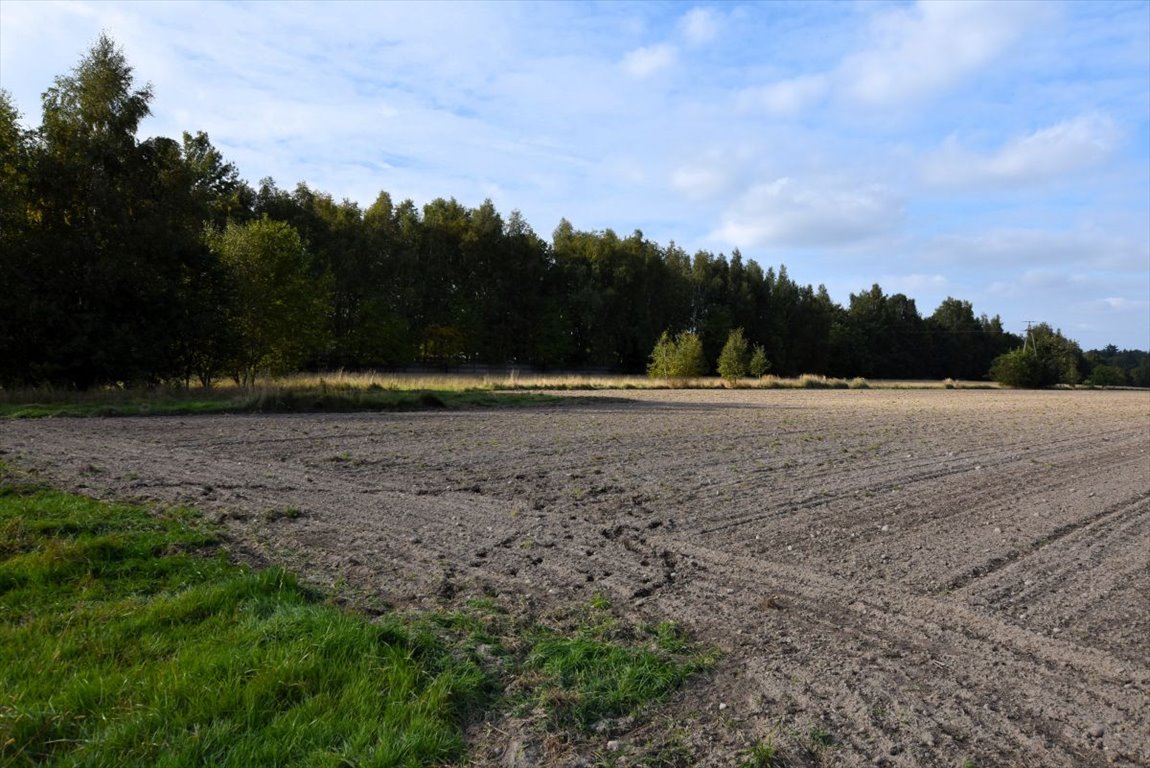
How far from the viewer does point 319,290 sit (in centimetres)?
3503

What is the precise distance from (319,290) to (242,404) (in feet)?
52.7

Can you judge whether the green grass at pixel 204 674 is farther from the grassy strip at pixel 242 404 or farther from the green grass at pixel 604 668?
the grassy strip at pixel 242 404

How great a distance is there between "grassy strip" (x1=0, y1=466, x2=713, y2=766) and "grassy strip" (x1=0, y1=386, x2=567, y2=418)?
14.8 meters

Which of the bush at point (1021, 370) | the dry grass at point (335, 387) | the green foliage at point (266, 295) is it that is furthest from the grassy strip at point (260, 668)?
the bush at point (1021, 370)

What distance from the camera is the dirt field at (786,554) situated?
331 centimetres

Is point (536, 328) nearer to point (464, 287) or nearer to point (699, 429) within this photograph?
point (464, 287)

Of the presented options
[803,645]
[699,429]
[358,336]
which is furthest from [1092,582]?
[358,336]

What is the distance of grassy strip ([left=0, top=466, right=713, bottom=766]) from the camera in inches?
116

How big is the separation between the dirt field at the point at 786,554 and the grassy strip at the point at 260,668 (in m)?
0.35

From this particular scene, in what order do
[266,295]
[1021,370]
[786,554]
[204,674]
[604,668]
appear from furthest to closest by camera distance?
[1021,370], [266,295], [786,554], [604,668], [204,674]

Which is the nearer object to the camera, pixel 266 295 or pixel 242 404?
pixel 242 404

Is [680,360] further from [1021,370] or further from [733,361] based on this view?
[1021,370]

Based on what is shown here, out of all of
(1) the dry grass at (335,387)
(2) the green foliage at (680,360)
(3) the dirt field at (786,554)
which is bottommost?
(3) the dirt field at (786,554)

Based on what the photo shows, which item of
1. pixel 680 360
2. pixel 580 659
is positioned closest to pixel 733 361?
pixel 680 360
